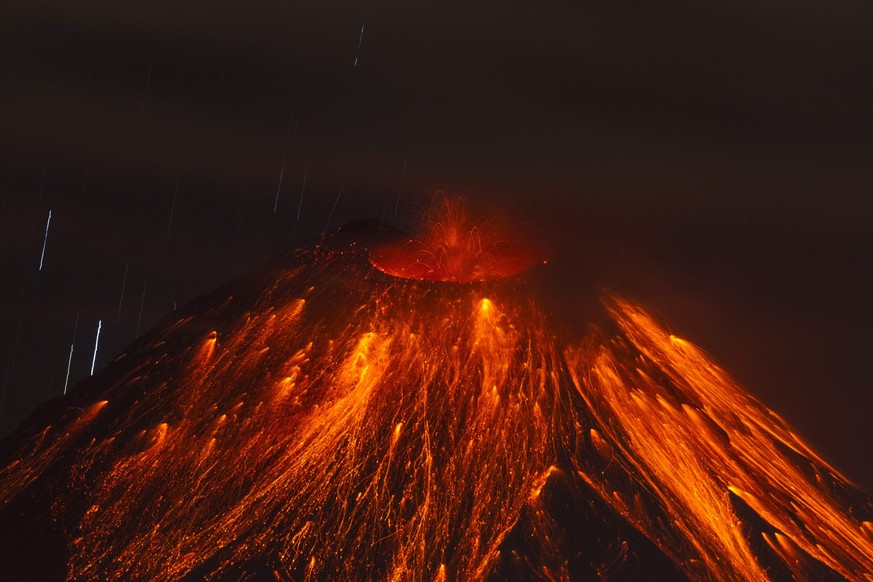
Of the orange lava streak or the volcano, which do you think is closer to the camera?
the volcano

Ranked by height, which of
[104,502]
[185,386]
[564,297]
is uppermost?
[564,297]

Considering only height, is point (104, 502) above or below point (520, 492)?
below

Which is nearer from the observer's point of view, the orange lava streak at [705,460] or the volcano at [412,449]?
the volcano at [412,449]

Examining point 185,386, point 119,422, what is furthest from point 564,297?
point 119,422

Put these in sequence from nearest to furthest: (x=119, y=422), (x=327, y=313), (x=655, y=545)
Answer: (x=655, y=545)
(x=119, y=422)
(x=327, y=313)

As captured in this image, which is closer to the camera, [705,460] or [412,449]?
[412,449]

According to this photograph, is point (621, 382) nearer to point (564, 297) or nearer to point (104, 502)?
point (564, 297)

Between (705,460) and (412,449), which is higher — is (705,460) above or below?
above

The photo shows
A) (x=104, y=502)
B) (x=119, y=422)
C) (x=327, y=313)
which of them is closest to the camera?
(x=104, y=502)
